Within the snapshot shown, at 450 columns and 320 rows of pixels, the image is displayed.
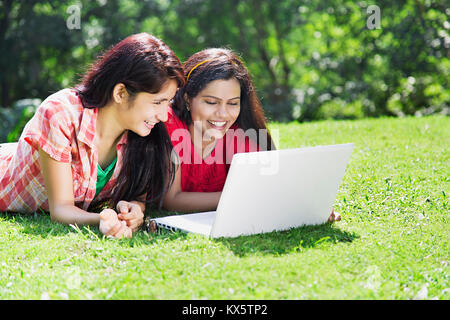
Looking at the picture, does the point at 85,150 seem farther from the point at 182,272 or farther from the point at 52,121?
the point at 182,272

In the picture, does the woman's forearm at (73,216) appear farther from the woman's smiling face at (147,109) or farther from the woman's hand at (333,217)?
the woman's hand at (333,217)

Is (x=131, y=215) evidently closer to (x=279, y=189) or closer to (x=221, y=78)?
(x=279, y=189)

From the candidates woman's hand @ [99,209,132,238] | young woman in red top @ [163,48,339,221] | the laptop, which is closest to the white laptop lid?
the laptop

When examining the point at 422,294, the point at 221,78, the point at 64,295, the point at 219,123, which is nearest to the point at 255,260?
the point at 422,294

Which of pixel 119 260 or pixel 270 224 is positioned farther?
pixel 270 224

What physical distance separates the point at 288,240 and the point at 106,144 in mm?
1357

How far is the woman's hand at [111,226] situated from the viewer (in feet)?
10.3

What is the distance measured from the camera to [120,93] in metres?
3.43

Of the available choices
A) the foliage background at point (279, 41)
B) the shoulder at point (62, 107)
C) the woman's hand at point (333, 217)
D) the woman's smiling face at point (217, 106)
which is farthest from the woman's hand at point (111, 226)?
the foliage background at point (279, 41)

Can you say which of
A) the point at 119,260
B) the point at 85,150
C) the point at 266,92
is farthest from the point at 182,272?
the point at 266,92

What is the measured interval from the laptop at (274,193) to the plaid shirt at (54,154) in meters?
0.62

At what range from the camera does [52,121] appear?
3344mm

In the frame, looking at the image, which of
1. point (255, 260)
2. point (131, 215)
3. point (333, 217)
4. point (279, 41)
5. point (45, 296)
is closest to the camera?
point (45, 296)

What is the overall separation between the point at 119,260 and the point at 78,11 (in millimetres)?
9276
